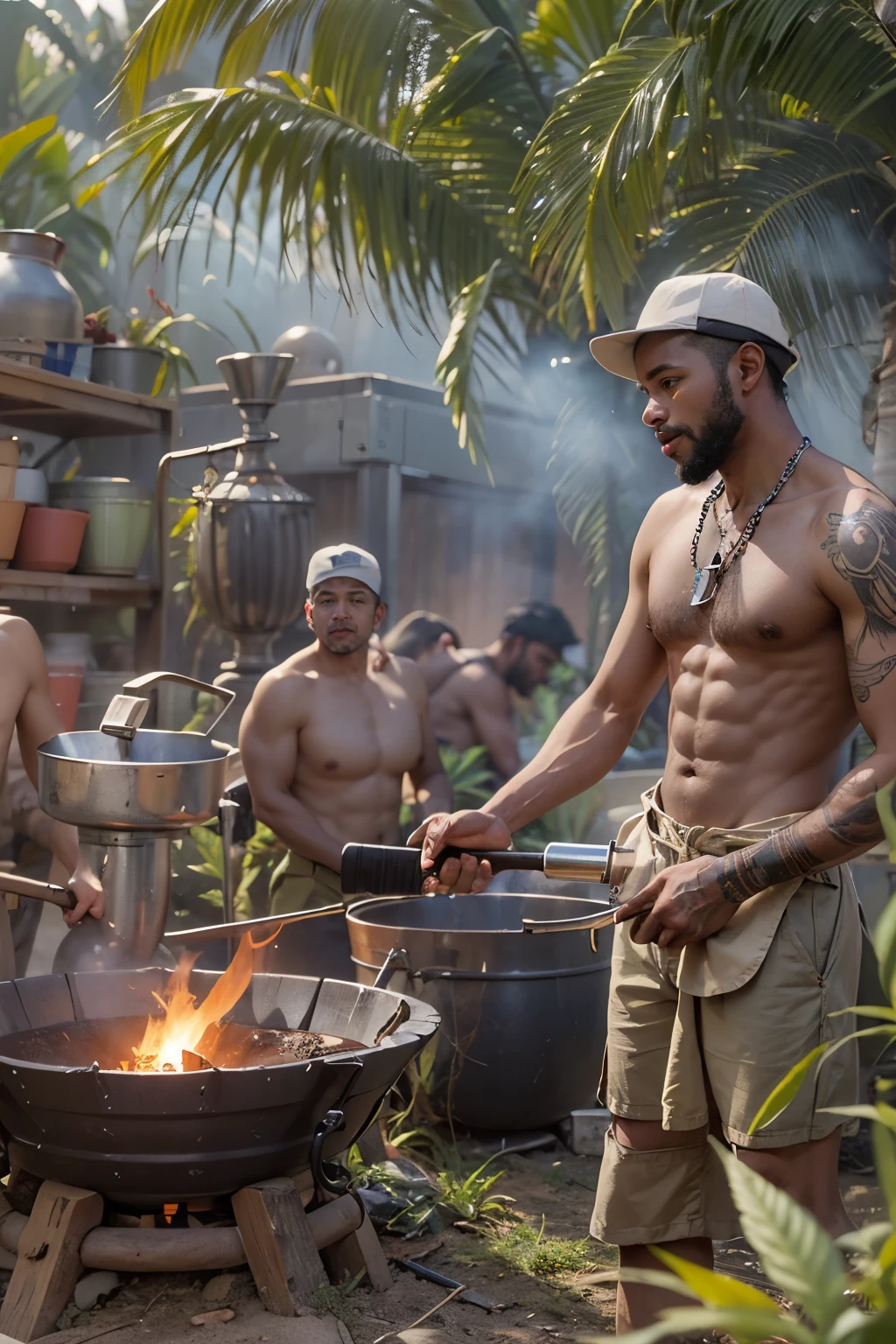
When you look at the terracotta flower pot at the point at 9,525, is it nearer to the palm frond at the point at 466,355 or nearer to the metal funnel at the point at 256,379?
the metal funnel at the point at 256,379

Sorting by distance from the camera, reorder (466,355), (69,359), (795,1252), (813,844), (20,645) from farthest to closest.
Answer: (466,355) < (69,359) < (20,645) < (813,844) < (795,1252)

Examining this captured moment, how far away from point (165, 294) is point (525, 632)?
8283mm

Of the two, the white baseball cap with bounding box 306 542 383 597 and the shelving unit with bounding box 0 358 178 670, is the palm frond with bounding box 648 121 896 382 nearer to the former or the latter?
the white baseball cap with bounding box 306 542 383 597

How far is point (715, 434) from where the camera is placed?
256 centimetres

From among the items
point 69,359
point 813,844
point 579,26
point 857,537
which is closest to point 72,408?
point 69,359

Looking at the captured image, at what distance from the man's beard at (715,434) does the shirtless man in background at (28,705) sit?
213cm

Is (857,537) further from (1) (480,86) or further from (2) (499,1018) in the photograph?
(1) (480,86)

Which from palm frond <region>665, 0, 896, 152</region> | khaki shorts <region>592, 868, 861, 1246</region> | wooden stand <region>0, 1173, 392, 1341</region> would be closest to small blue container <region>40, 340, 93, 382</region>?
palm frond <region>665, 0, 896, 152</region>

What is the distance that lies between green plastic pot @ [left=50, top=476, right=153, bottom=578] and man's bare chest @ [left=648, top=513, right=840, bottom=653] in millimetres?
3385

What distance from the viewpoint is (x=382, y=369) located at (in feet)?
41.4

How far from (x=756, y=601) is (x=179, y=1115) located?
1547 mm

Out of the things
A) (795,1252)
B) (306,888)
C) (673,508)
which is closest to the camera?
(795,1252)

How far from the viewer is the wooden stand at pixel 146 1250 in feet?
9.12

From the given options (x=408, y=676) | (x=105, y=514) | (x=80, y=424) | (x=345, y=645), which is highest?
(x=80, y=424)
